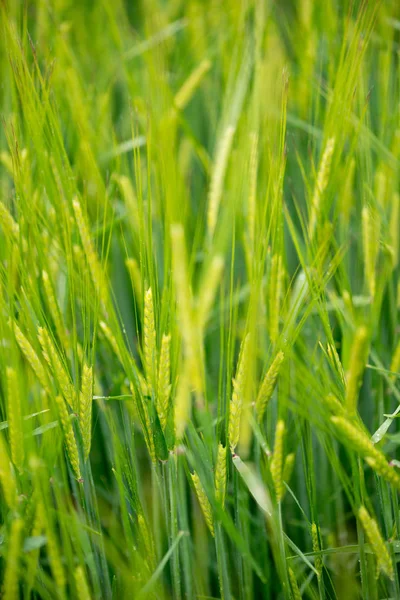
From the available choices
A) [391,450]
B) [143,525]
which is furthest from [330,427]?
[391,450]

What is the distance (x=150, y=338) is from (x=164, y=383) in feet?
0.14

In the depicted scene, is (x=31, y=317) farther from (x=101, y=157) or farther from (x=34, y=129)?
(x=101, y=157)

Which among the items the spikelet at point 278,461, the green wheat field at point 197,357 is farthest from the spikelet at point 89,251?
the spikelet at point 278,461

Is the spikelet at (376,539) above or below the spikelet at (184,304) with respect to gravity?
below

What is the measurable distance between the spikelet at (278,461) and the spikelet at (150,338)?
0.39 ft

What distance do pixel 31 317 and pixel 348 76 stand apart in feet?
1.40

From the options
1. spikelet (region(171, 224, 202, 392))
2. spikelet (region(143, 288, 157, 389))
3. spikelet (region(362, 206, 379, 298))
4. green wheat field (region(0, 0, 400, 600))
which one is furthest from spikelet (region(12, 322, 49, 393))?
spikelet (region(362, 206, 379, 298))

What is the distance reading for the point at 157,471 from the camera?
55 centimetres

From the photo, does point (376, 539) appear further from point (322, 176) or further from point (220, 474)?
point (322, 176)

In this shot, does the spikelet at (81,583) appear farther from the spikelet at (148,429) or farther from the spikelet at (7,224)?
the spikelet at (7,224)

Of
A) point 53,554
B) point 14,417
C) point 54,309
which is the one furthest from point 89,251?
point 53,554

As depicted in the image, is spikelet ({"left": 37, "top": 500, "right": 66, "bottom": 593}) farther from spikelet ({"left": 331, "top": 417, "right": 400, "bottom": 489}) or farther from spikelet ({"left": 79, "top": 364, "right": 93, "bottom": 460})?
spikelet ({"left": 331, "top": 417, "right": 400, "bottom": 489})

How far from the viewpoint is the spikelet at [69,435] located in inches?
20.4

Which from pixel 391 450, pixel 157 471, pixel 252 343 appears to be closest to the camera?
pixel 252 343
